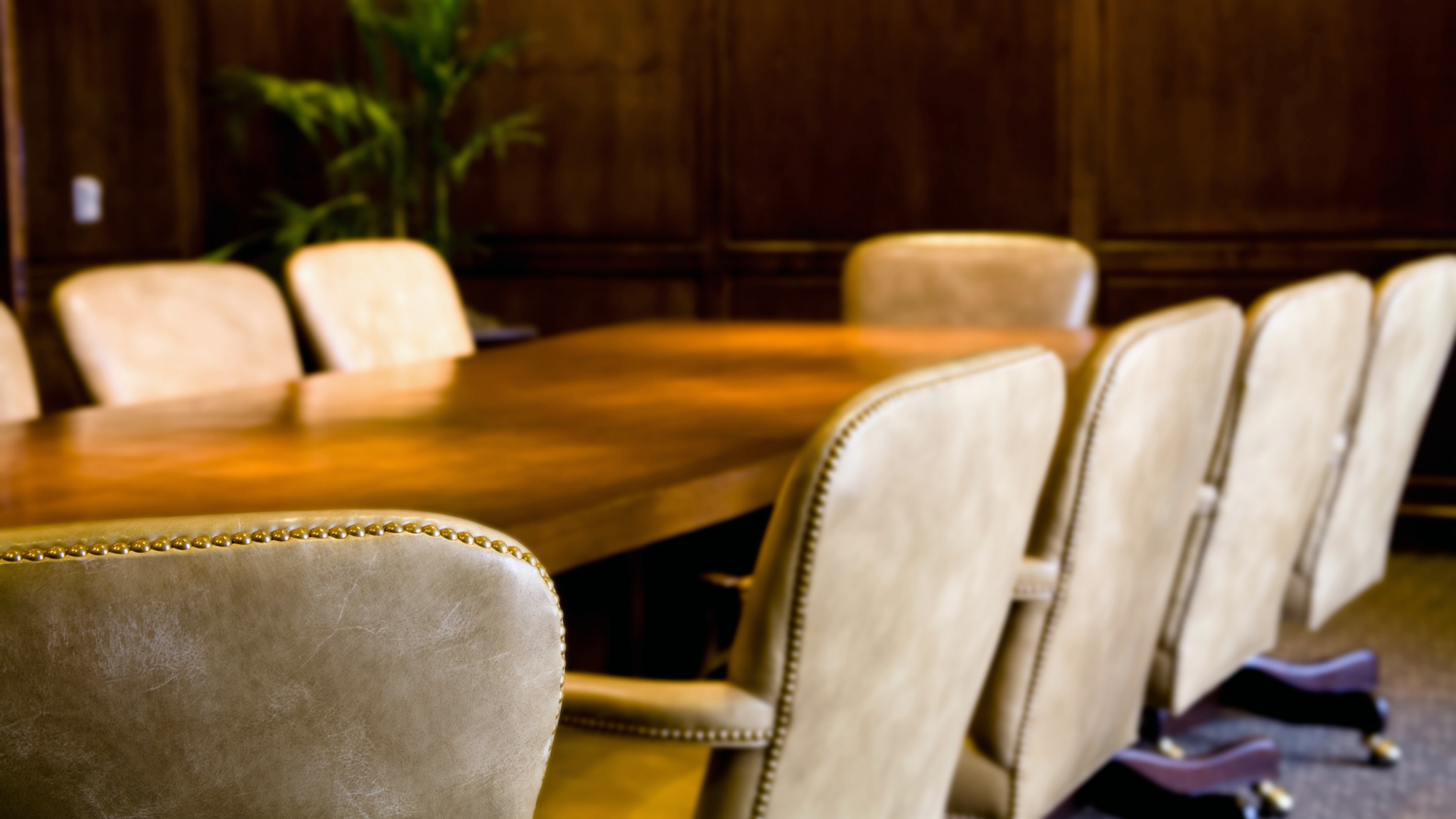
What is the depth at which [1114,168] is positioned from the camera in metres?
4.61

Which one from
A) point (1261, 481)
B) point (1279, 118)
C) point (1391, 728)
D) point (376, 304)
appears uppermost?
point (1279, 118)

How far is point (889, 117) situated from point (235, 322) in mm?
2805

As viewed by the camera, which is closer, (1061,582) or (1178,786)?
(1061,582)

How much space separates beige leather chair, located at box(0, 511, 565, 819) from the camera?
2.05ft

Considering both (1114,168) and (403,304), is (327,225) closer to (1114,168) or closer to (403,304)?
(403,304)

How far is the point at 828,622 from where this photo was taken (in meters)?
1.02

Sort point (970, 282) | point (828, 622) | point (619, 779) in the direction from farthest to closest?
1. point (970, 282)
2. point (619, 779)
3. point (828, 622)

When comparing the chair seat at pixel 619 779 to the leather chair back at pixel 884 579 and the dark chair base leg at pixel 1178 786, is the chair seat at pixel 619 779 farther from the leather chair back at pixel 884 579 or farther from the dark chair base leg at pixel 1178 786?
the dark chair base leg at pixel 1178 786

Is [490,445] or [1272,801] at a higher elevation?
[490,445]

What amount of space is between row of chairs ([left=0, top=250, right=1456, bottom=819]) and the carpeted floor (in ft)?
1.12

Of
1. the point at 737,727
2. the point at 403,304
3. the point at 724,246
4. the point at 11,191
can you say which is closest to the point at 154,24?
the point at 11,191

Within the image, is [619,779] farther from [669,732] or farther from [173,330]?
[173,330]

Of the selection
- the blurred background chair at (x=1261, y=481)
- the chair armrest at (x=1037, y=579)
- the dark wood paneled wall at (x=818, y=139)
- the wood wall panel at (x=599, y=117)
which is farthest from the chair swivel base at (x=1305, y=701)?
the wood wall panel at (x=599, y=117)

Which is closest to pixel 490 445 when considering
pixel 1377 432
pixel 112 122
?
pixel 1377 432
